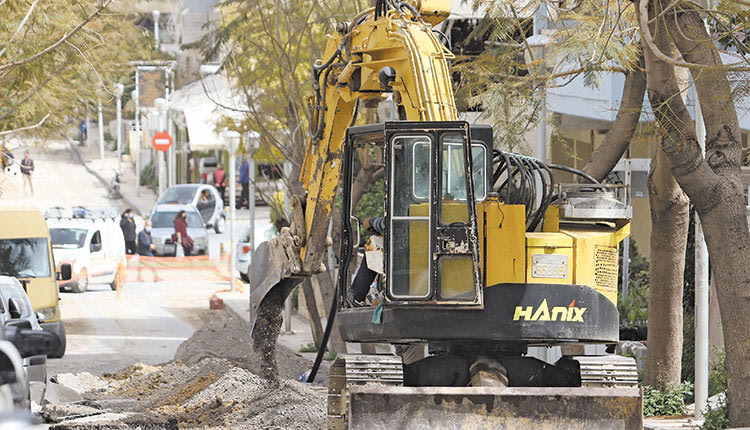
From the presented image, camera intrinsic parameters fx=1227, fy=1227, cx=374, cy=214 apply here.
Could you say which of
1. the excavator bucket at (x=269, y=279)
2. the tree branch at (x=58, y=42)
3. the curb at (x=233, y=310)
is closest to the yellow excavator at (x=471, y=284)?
the excavator bucket at (x=269, y=279)

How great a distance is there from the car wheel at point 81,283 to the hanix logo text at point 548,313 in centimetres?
2600

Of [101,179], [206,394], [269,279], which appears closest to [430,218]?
[269,279]

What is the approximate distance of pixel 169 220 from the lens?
42.4 meters

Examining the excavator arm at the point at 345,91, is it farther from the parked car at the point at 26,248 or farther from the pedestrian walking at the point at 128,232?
the pedestrian walking at the point at 128,232

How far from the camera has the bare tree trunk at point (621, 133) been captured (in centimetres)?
→ 1470

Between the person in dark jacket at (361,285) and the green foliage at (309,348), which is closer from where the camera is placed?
the person in dark jacket at (361,285)

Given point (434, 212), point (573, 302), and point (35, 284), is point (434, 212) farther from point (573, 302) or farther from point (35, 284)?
point (35, 284)

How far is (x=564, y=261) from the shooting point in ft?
33.8

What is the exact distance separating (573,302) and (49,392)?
31.5 ft

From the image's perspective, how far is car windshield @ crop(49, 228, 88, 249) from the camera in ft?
112

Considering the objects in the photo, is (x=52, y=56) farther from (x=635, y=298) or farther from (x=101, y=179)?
(x=101, y=179)

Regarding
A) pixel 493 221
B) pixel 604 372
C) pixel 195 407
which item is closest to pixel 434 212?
pixel 493 221

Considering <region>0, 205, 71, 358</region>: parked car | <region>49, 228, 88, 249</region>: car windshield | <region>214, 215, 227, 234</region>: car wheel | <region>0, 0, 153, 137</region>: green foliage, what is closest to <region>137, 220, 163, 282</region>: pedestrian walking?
<region>49, 228, 88, 249</region>: car windshield

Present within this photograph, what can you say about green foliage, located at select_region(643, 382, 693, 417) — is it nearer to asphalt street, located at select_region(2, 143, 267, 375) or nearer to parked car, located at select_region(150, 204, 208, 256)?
asphalt street, located at select_region(2, 143, 267, 375)
